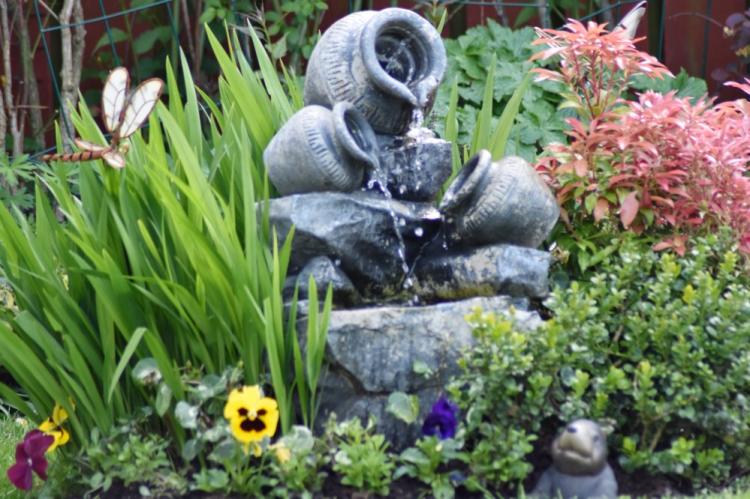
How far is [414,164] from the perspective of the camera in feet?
12.2

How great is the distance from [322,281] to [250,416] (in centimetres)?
50

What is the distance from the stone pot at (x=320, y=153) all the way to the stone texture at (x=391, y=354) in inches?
16.6

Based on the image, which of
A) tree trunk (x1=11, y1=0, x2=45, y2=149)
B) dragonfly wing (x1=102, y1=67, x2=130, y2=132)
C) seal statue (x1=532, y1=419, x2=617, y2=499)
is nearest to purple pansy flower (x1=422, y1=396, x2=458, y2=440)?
seal statue (x1=532, y1=419, x2=617, y2=499)

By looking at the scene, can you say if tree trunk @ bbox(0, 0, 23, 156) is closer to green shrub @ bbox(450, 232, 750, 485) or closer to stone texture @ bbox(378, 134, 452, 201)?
stone texture @ bbox(378, 134, 452, 201)

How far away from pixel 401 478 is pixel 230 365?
0.57m

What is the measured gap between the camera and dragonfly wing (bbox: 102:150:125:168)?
3.41 meters

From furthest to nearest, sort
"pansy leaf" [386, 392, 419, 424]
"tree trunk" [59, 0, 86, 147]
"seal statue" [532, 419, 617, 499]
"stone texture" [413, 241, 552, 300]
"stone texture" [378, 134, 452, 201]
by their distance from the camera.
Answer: "tree trunk" [59, 0, 86, 147] < "stone texture" [378, 134, 452, 201] < "stone texture" [413, 241, 552, 300] < "pansy leaf" [386, 392, 419, 424] < "seal statue" [532, 419, 617, 499]

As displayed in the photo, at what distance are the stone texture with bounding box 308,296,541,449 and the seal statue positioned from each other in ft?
1.30

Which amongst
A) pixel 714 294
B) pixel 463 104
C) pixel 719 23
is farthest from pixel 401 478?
pixel 719 23

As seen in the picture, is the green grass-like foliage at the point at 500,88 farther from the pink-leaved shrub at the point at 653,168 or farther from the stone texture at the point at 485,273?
the stone texture at the point at 485,273

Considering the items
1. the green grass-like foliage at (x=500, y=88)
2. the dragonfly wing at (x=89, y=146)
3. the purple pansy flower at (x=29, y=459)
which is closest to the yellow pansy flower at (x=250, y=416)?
the purple pansy flower at (x=29, y=459)

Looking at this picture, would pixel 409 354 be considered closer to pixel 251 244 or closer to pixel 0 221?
pixel 251 244

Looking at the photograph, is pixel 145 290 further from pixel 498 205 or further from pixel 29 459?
pixel 498 205

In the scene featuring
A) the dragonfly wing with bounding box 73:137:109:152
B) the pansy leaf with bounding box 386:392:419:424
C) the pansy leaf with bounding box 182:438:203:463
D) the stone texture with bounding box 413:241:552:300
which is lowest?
the pansy leaf with bounding box 182:438:203:463
